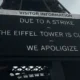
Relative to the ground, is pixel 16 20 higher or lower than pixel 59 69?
higher

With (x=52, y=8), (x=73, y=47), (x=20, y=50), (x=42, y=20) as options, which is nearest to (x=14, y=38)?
(x=20, y=50)

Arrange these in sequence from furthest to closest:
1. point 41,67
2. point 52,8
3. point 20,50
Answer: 1. point 52,8
2. point 41,67
3. point 20,50

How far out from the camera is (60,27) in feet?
49.5

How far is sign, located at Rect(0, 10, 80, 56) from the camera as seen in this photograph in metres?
13.6

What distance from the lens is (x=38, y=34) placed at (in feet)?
47.1

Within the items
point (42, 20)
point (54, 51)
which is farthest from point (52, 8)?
point (54, 51)

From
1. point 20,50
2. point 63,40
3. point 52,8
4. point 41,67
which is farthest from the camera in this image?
point 52,8

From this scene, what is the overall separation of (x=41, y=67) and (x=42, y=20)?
2.88 meters

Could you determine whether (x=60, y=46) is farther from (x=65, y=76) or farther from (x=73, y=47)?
(x=65, y=76)

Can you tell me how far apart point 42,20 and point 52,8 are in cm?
750

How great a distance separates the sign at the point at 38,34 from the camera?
1360 cm

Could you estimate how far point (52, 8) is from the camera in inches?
879

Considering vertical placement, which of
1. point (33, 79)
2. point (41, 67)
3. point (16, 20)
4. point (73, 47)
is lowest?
point (33, 79)

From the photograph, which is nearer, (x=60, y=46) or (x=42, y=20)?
(x=60, y=46)
